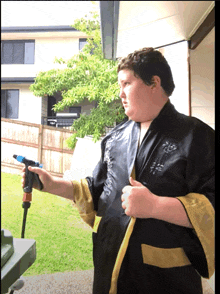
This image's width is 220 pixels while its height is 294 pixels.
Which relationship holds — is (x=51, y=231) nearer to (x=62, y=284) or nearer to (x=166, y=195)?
(x=62, y=284)

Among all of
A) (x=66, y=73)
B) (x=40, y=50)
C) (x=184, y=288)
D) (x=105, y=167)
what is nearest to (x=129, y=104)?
(x=105, y=167)

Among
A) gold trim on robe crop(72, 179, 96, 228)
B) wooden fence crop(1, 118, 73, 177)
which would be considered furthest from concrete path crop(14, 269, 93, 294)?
gold trim on robe crop(72, 179, 96, 228)

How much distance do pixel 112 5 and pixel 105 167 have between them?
39 centimetres

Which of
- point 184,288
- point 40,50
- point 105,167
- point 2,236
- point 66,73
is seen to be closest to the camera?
point 2,236

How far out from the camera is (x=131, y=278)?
0.62 m

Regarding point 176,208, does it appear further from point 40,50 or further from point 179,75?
point 40,50

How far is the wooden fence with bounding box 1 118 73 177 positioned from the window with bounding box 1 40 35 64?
0.96 metres

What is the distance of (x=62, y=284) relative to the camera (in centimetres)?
180

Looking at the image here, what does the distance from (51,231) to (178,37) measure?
2444mm

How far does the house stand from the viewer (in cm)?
52

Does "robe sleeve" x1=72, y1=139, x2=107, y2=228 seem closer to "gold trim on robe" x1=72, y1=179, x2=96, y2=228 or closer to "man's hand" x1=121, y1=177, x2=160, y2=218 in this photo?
"gold trim on robe" x1=72, y1=179, x2=96, y2=228

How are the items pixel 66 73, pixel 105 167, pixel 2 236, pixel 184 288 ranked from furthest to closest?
pixel 66 73 < pixel 105 167 < pixel 184 288 < pixel 2 236

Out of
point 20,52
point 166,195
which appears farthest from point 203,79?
point 20,52

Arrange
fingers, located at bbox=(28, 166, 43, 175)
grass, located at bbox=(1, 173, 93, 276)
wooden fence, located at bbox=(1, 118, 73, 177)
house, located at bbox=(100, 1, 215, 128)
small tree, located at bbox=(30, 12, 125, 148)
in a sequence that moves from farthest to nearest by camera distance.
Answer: grass, located at bbox=(1, 173, 93, 276) → wooden fence, located at bbox=(1, 118, 73, 177) → small tree, located at bbox=(30, 12, 125, 148) → fingers, located at bbox=(28, 166, 43, 175) → house, located at bbox=(100, 1, 215, 128)
